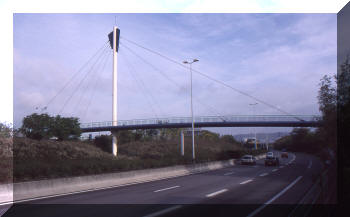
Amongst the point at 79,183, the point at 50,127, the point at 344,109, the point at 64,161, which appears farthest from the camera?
the point at 50,127

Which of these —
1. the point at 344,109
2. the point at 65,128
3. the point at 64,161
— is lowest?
the point at 64,161

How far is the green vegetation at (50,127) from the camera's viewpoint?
161 feet

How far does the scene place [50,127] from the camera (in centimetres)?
4966

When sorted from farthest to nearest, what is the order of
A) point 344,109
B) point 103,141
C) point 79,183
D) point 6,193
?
point 103,141, point 79,183, point 344,109, point 6,193

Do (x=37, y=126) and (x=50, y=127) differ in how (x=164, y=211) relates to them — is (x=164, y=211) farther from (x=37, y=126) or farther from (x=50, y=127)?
(x=37, y=126)

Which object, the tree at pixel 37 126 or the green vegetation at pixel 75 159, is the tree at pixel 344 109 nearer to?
the green vegetation at pixel 75 159

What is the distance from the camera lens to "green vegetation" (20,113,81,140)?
4900 cm

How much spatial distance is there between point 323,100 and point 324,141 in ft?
7.67

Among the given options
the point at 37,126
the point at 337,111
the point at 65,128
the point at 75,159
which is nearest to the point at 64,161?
the point at 75,159

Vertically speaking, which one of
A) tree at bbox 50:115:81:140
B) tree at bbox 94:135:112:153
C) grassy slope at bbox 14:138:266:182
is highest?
tree at bbox 50:115:81:140

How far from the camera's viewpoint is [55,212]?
10.2 meters

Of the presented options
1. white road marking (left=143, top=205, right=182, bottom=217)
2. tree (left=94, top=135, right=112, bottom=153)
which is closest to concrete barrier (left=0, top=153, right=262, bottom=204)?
white road marking (left=143, top=205, right=182, bottom=217)

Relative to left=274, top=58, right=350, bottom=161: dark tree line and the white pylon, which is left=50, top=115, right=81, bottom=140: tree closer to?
the white pylon

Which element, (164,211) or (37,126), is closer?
(164,211)
